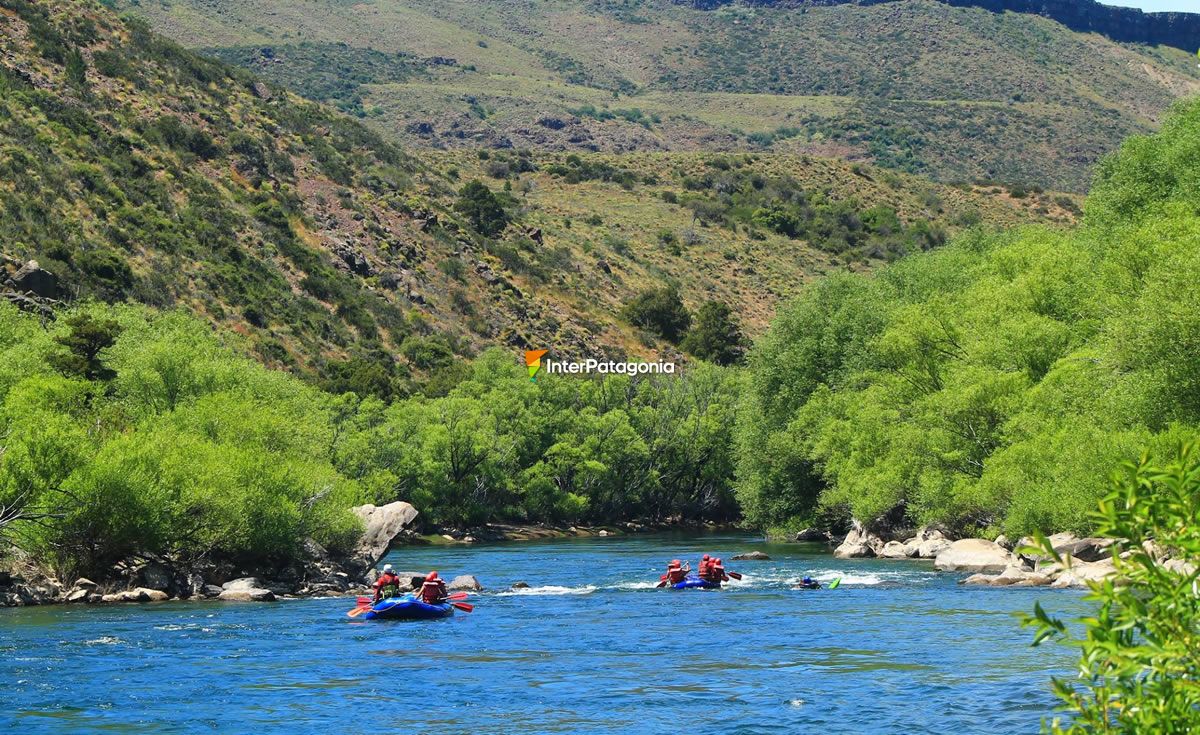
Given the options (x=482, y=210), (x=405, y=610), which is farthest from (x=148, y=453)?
(x=482, y=210)

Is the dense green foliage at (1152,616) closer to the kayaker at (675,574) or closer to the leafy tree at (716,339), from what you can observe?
the kayaker at (675,574)

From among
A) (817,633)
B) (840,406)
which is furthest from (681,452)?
(817,633)

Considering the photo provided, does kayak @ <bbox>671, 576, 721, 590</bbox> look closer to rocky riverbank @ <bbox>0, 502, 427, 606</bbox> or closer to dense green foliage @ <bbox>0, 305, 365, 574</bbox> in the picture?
rocky riverbank @ <bbox>0, 502, 427, 606</bbox>

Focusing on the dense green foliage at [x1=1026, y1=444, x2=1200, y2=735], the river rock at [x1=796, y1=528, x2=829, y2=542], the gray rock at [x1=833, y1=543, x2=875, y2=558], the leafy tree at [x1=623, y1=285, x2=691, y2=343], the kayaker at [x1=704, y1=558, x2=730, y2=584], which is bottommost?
the river rock at [x1=796, y1=528, x2=829, y2=542]

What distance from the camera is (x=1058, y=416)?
5491 centimetres

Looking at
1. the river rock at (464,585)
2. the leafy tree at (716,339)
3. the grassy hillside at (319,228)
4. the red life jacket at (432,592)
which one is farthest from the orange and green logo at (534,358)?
the red life jacket at (432,592)

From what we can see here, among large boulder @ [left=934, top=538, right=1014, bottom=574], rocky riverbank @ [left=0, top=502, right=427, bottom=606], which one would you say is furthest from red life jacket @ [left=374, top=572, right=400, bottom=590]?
large boulder @ [left=934, top=538, right=1014, bottom=574]

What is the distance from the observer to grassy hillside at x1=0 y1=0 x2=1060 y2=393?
9700cm

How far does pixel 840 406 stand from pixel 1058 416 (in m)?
20.1

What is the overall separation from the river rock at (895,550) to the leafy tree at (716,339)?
62655 mm

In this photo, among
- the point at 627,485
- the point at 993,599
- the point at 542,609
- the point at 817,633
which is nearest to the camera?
the point at 817,633

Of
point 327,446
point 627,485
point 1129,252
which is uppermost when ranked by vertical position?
point 1129,252

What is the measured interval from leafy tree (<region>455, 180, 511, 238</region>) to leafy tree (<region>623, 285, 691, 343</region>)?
56.8 feet

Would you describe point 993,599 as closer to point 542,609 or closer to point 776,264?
point 542,609
